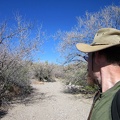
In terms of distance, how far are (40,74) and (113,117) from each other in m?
28.5

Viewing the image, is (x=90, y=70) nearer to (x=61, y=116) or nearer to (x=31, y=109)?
(x=61, y=116)

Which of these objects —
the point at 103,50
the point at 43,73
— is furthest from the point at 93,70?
the point at 43,73

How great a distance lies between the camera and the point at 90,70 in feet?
5.32

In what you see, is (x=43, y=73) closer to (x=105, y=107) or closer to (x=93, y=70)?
(x=93, y=70)

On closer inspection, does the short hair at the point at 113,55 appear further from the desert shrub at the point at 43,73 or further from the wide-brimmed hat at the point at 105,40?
the desert shrub at the point at 43,73

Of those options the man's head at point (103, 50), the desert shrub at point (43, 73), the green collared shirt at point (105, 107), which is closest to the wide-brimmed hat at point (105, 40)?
the man's head at point (103, 50)

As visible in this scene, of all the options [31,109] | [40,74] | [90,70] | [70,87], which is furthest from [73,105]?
[40,74]

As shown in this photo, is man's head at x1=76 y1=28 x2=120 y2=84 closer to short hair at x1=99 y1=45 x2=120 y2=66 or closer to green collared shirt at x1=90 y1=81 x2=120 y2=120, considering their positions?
short hair at x1=99 y1=45 x2=120 y2=66

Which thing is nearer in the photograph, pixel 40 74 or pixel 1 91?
pixel 1 91

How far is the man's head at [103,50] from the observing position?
143 centimetres

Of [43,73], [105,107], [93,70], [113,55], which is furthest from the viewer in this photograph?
[43,73]

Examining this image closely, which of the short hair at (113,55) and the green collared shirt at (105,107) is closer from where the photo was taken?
the green collared shirt at (105,107)

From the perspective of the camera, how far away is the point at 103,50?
1.49 meters

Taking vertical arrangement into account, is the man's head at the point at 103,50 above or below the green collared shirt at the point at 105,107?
above
